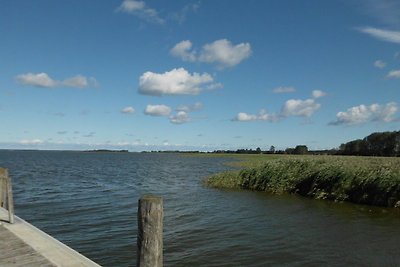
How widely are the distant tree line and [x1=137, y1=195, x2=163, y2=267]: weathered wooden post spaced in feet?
382

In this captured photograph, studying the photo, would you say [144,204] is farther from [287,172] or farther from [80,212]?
[287,172]

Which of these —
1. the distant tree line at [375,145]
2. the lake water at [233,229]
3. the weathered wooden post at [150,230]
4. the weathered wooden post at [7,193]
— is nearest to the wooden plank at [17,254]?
the weathered wooden post at [7,193]

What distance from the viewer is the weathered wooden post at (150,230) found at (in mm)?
6227

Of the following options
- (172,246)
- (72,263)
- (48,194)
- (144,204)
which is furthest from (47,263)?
(48,194)

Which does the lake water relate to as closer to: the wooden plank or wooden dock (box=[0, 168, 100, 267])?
wooden dock (box=[0, 168, 100, 267])

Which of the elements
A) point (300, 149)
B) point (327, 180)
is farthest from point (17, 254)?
point (300, 149)

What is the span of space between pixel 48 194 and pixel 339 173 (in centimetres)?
1910

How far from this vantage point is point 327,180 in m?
26.4

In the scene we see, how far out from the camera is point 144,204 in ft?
20.6

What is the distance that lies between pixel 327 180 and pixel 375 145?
105074mm

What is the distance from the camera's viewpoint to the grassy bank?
22328mm

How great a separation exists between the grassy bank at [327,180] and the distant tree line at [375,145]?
3603 inches

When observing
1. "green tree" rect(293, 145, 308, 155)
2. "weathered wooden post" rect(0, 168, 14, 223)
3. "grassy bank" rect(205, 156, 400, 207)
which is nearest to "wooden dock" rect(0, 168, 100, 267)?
"weathered wooden post" rect(0, 168, 14, 223)

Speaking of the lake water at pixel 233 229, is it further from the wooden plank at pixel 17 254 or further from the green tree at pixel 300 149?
the green tree at pixel 300 149
